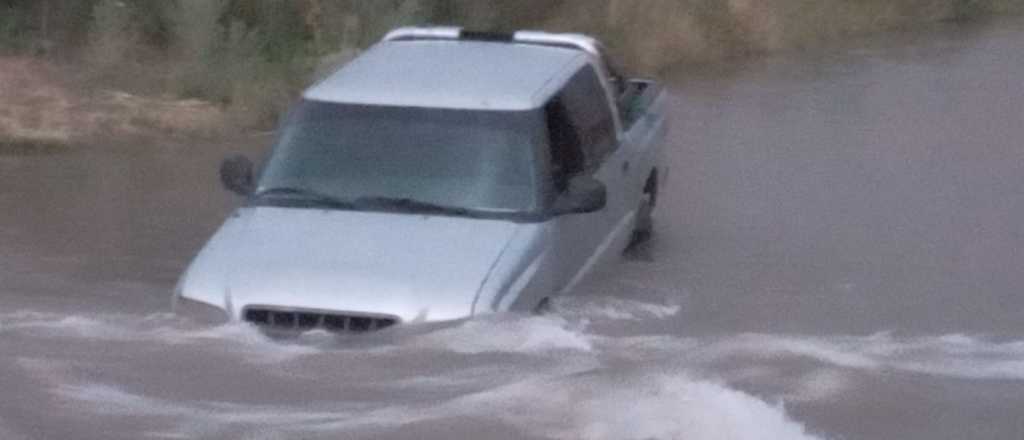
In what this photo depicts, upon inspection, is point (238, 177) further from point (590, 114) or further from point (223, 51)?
point (223, 51)

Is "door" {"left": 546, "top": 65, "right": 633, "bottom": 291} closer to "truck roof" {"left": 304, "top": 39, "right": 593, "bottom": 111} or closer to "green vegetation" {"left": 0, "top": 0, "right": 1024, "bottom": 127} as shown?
"truck roof" {"left": 304, "top": 39, "right": 593, "bottom": 111}

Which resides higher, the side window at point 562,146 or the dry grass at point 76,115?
the side window at point 562,146

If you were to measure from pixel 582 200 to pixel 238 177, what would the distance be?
1.66 metres

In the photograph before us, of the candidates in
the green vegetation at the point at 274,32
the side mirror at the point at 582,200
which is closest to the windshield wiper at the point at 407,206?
the side mirror at the point at 582,200

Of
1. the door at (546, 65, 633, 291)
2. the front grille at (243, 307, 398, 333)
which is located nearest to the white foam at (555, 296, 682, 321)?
the door at (546, 65, 633, 291)

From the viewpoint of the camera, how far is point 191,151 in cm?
1616

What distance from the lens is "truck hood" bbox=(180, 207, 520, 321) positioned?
28.6ft

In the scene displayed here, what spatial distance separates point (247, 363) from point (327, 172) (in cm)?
180

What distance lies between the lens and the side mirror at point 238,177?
393 inches

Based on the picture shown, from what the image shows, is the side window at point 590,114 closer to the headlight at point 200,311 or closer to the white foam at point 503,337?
the white foam at point 503,337

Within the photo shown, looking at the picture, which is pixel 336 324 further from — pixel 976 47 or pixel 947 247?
pixel 976 47

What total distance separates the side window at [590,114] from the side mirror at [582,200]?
0.76m

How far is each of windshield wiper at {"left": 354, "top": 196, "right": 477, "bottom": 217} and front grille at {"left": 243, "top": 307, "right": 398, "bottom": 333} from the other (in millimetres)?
1052

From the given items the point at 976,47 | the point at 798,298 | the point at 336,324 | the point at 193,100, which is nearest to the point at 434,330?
the point at 336,324
